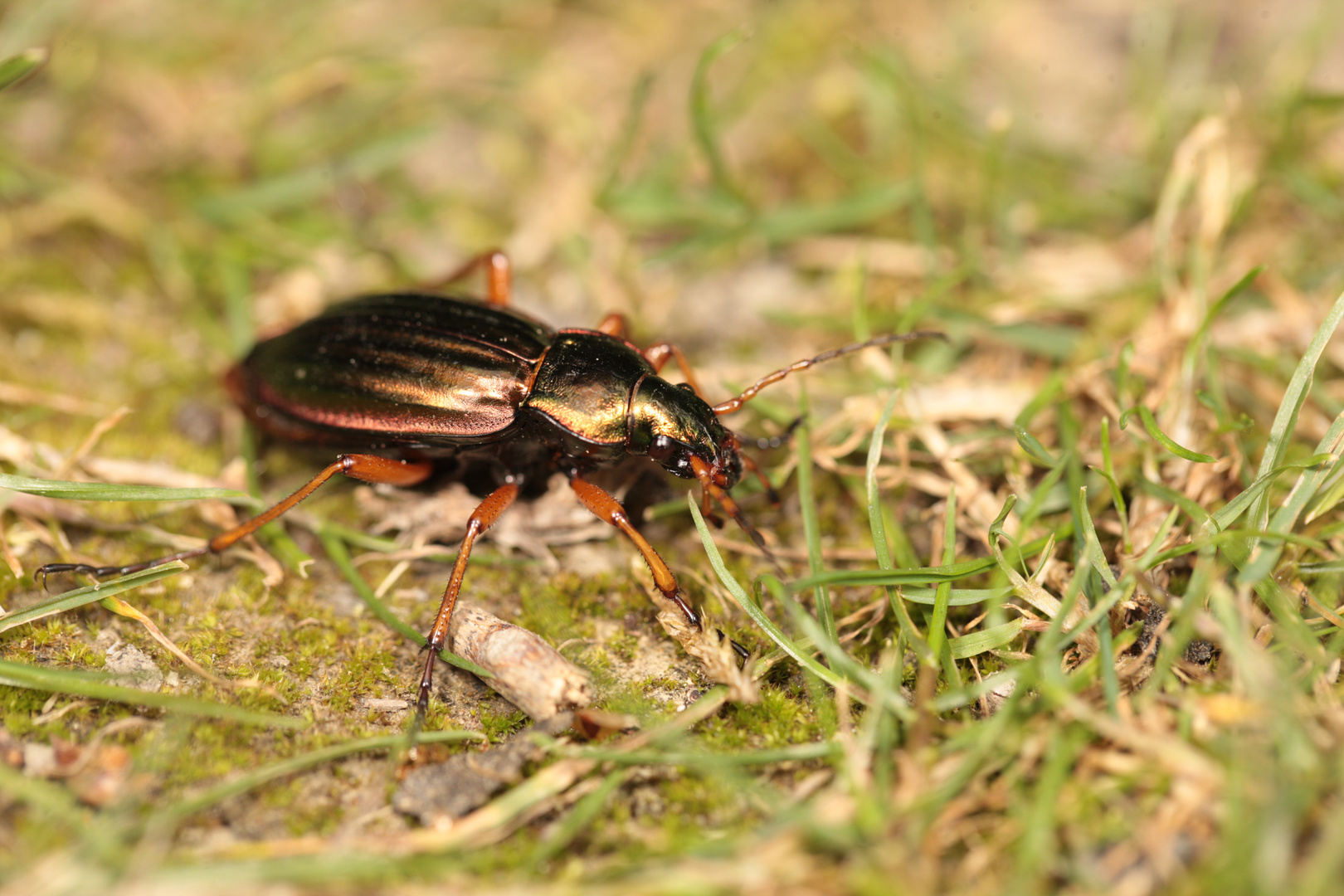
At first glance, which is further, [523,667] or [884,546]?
[884,546]

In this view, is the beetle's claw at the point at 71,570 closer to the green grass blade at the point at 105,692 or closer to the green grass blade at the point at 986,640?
the green grass blade at the point at 105,692

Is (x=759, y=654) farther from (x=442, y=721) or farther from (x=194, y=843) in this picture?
(x=194, y=843)

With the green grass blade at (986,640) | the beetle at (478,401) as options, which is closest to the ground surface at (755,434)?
the green grass blade at (986,640)

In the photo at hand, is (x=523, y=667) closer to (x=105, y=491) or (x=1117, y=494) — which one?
(x=105, y=491)

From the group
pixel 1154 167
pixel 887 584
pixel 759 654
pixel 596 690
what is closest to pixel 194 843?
pixel 596 690

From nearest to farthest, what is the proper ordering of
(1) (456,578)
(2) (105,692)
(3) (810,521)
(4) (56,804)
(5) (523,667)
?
(4) (56,804) → (2) (105,692) → (5) (523,667) → (1) (456,578) → (3) (810,521)

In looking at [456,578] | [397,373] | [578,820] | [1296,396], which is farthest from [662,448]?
[1296,396]
